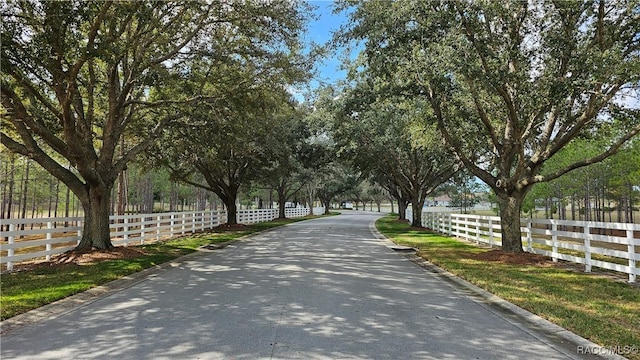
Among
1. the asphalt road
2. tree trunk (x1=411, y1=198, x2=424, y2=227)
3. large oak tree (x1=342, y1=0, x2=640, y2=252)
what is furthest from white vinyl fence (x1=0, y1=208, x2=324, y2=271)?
tree trunk (x1=411, y1=198, x2=424, y2=227)

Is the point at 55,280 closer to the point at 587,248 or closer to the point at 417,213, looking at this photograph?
the point at 587,248

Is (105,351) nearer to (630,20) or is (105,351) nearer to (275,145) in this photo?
(630,20)

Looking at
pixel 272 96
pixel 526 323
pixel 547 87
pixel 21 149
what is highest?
pixel 272 96

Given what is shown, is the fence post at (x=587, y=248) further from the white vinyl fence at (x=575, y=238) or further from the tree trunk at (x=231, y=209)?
the tree trunk at (x=231, y=209)

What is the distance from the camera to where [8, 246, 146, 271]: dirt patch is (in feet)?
34.0

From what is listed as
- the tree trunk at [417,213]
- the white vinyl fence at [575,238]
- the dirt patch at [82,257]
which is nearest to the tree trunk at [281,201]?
the tree trunk at [417,213]

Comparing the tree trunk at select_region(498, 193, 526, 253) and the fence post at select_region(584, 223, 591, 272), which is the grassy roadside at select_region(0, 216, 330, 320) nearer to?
the tree trunk at select_region(498, 193, 526, 253)

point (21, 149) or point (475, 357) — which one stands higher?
point (21, 149)

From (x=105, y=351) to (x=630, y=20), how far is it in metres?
12.3

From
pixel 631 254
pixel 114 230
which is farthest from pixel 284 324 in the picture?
pixel 114 230

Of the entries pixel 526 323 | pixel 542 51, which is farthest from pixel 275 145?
pixel 526 323

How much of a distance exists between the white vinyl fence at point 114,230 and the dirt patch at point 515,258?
11.2 meters

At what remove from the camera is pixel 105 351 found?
443 centimetres

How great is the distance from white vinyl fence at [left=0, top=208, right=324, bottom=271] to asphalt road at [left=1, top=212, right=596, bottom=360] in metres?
3.59
